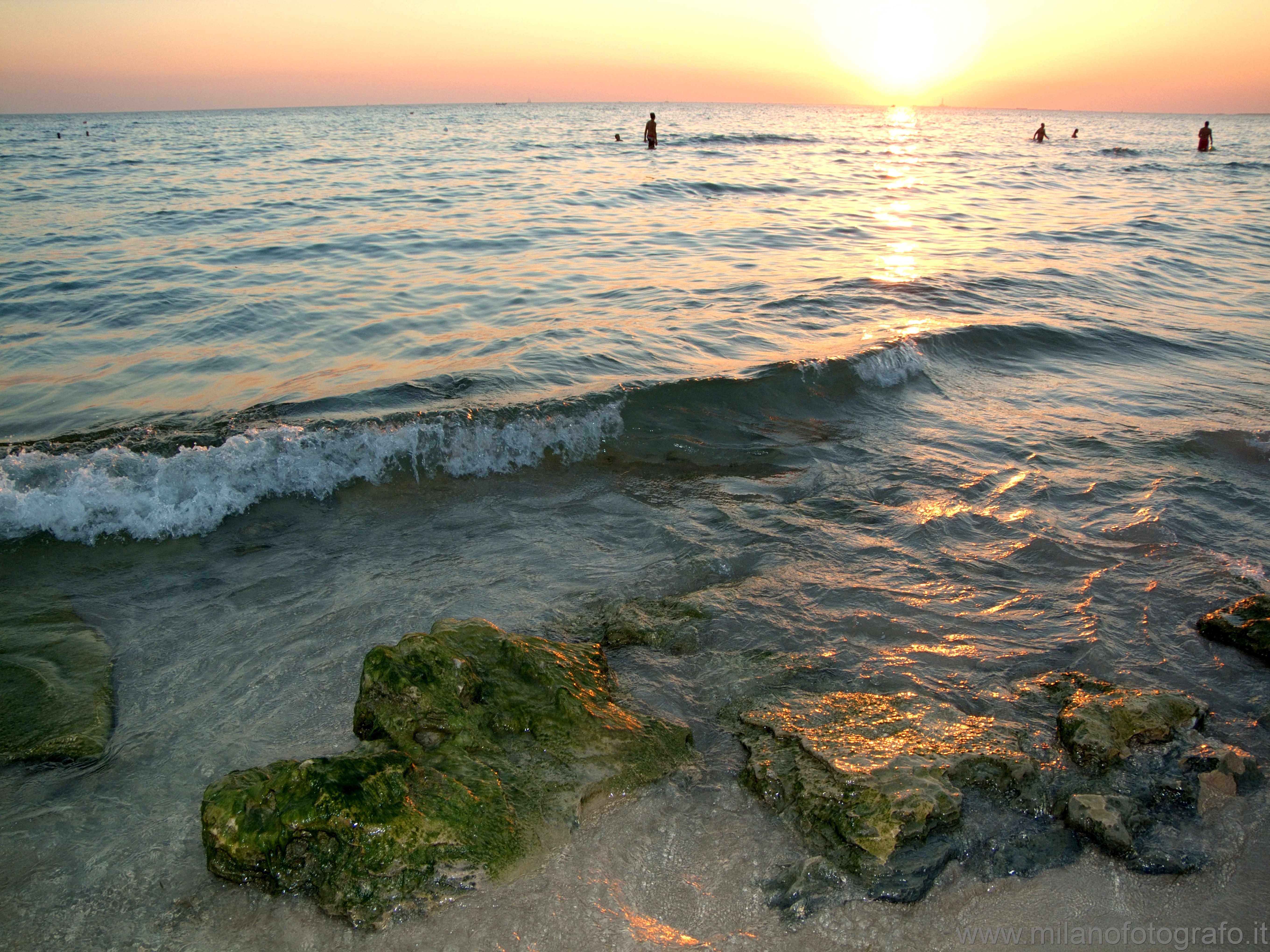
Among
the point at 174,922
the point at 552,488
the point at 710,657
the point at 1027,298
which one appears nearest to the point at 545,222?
the point at 1027,298

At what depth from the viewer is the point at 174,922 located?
240 centimetres

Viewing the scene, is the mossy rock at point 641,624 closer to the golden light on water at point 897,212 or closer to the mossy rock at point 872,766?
the mossy rock at point 872,766

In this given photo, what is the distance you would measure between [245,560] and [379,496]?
1147 mm

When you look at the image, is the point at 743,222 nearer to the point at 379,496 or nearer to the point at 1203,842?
the point at 379,496

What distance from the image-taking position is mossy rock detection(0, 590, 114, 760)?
126 inches

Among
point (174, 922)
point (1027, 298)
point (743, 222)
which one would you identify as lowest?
point (174, 922)

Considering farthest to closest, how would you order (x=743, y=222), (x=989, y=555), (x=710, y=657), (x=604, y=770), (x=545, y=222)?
(x=743, y=222) < (x=545, y=222) < (x=989, y=555) < (x=710, y=657) < (x=604, y=770)

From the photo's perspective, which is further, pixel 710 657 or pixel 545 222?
pixel 545 222

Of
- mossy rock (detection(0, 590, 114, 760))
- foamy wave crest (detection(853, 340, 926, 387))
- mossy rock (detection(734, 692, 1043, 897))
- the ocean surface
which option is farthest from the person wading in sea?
mossy rock (detection(0, 590, 114, 760))

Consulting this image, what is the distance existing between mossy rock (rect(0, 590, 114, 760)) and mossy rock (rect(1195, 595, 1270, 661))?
17.0 feet

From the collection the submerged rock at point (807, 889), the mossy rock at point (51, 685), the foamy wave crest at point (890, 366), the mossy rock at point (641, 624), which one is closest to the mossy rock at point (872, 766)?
the submerged rock at point (807, 889)

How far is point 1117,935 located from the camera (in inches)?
93.9

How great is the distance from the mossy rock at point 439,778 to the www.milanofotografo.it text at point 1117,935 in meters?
1.16

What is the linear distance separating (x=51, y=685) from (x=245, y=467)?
2489mm
